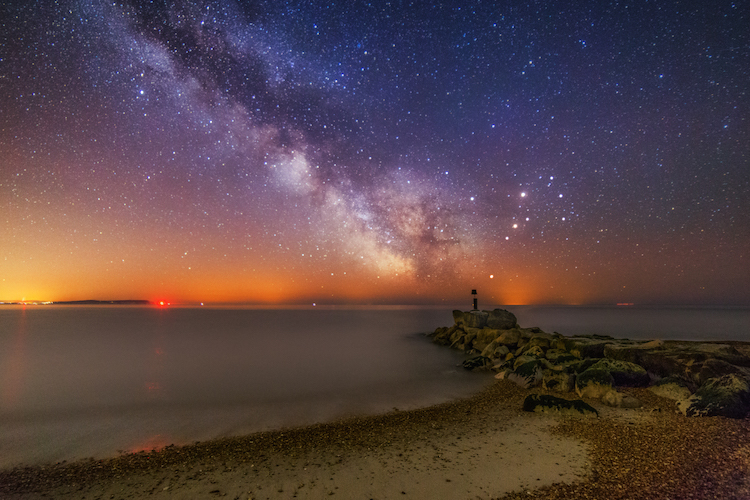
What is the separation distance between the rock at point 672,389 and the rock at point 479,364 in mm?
6272

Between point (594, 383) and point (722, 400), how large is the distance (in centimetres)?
233

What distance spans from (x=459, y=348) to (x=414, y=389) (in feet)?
35.9

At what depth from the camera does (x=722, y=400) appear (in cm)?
664

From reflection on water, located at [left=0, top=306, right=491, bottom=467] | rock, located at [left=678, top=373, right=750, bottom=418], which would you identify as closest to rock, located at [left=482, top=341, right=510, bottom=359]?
reflection on water, located at [left=0, top=306, right=491, bottom=467]

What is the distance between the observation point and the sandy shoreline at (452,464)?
174 inches

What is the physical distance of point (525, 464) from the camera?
4.98 m

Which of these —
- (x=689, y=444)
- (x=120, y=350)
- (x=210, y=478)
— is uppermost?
(x=689, y=444)

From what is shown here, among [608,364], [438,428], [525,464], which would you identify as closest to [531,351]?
[608,364]

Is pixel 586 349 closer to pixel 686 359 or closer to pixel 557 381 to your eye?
pixel 686 359

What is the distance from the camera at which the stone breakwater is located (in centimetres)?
690

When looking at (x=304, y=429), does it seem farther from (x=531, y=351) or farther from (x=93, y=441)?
(x=531, y=351)

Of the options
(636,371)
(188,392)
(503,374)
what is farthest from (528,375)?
(188,392)

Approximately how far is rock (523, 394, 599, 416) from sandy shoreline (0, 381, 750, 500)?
1.06 ft

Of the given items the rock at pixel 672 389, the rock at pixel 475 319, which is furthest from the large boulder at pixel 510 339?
the rock at pixel 672 389
